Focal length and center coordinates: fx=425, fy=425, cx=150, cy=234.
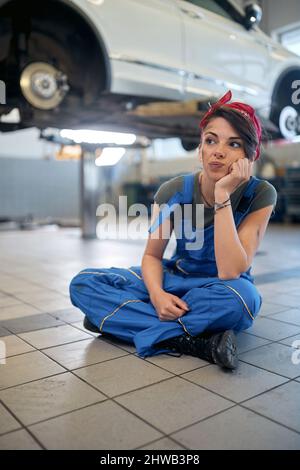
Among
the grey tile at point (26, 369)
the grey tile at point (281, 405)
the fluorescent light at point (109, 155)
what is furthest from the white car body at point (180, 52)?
the fluorescent light at point (109, 155)

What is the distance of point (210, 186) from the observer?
1611 millimetres

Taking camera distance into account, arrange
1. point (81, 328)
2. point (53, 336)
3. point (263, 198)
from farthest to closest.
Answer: point (81, 328) → point (53, 336) → point (263, 198)

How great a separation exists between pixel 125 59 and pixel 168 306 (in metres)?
1.74

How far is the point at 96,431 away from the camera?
1047mm

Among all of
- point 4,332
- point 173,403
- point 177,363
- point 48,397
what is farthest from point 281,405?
point 4,332

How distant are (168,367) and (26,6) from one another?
2.19 meters

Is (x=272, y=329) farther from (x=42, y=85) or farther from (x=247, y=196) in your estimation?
(x=42, y=85)

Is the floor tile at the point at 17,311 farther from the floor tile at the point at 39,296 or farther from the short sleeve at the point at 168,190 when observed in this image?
the short sleeve at the point at 168,190

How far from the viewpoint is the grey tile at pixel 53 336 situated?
1.72m

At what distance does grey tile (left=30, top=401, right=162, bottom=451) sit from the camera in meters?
0.99

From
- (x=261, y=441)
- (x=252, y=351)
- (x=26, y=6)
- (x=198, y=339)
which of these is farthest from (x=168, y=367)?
(x=26, y=6)

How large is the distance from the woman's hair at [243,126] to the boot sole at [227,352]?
64 cm

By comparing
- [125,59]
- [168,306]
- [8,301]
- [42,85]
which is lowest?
[8,301]

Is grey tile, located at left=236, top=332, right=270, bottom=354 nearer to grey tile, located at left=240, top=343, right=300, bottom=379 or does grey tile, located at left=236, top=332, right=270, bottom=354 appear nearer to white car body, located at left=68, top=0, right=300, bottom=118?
grey tile, located at left=240, top=343, right=300, bottom=379
